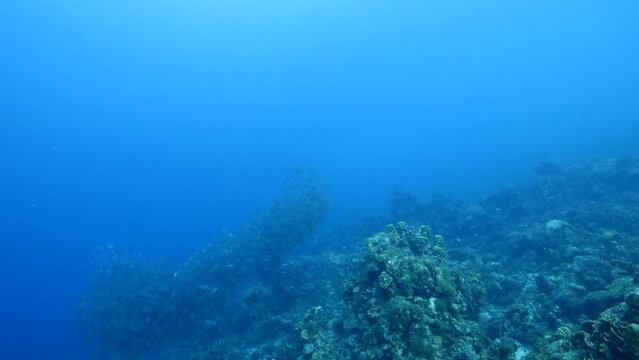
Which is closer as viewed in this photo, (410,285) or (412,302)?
(412,302)

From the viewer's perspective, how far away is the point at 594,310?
1138cm

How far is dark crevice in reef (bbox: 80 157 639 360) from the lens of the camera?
9875mm

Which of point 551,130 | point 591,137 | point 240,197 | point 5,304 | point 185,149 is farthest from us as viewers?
point 185,149

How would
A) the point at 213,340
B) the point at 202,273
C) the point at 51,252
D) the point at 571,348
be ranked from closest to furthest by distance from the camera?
the point at 571,348, the point at 213,340, the point at 202,273, the point at 51,252

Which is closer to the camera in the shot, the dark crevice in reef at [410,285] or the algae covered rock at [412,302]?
the algae covered rock at [412,302]

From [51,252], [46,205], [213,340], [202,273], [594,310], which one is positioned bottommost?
[594,310]

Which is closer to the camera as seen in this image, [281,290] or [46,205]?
[281,290]

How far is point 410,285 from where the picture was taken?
1056 centimetres

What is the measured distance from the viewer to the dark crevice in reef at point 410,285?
9.88 meters

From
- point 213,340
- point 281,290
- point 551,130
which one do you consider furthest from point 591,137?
point 213,340

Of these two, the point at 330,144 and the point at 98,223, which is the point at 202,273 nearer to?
the point at 98,223

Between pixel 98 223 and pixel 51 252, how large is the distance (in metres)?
16.5

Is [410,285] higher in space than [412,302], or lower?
higher

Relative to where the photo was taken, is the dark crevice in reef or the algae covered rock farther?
the dark crevice in reef
